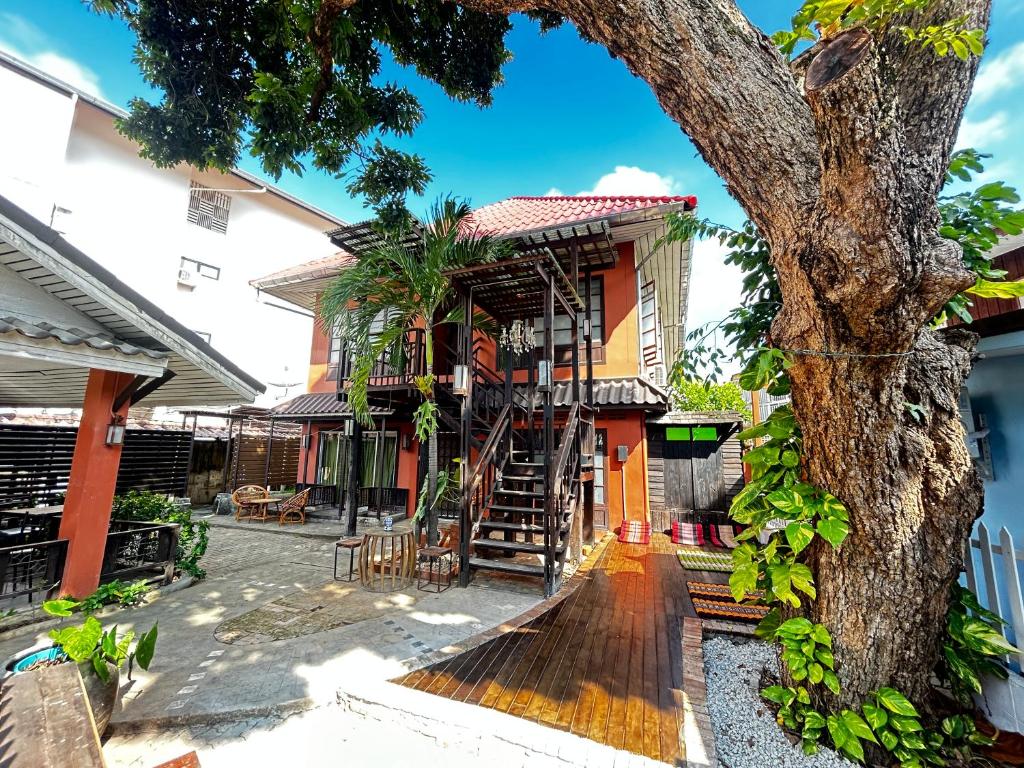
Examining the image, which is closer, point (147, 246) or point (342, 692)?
point (342, 692)

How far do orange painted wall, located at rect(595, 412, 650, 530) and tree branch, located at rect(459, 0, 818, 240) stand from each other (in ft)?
22.3

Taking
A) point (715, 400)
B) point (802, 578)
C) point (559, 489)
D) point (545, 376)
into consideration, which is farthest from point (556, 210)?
point (715, 400)

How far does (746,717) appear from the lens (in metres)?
2.60

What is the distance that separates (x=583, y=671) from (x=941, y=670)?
2.18 m

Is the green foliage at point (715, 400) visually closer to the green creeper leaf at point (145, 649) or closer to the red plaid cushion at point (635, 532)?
the red plaid cushion at point (635, 532)

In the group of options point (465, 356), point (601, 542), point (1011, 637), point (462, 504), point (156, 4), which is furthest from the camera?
point (601, 542)

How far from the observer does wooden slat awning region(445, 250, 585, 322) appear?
5.46 metres

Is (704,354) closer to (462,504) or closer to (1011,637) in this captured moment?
(1011,637)

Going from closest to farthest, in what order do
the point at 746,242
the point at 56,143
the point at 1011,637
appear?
1. the point at 1011,637
2. the point at 746,242
3. the point at 56,143

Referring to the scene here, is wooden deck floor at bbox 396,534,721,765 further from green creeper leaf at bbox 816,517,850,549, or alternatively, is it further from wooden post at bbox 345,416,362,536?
wooden post at bbox 345,416,362,536

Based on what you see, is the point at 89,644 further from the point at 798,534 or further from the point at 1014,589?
the point at 1014,589

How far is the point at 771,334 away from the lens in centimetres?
239

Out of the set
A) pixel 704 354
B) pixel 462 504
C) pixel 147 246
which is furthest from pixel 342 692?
pixel 147 246

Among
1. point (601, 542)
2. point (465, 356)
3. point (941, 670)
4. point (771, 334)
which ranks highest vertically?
point (465, 356)
